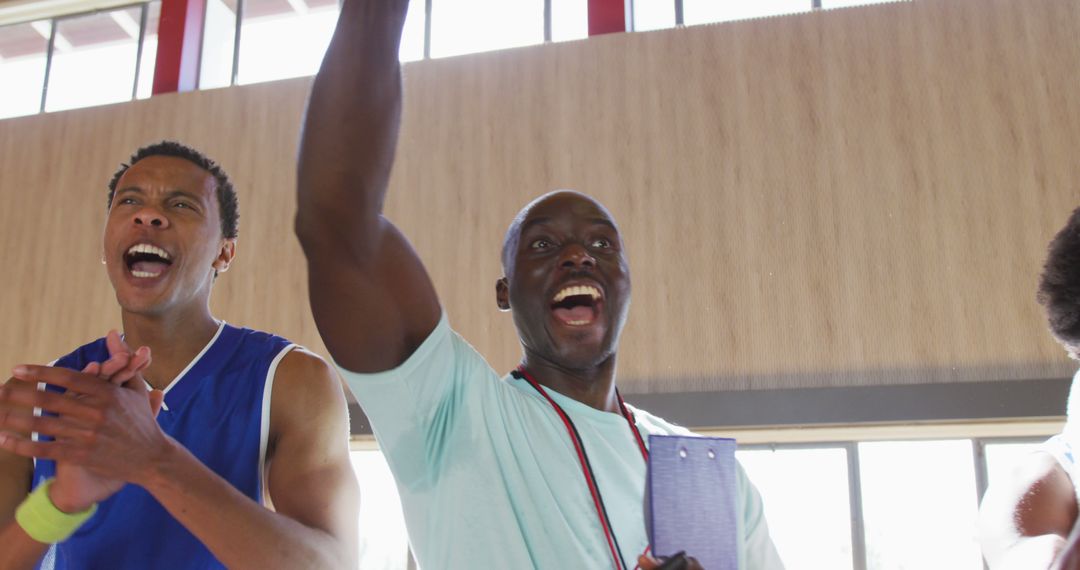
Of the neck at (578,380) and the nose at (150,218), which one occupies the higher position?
the nose at (150,218)

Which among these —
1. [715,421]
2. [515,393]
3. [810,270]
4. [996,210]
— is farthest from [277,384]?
[996,210]

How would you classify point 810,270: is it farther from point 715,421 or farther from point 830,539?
point 830,539

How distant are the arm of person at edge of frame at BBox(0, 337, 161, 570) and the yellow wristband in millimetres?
21

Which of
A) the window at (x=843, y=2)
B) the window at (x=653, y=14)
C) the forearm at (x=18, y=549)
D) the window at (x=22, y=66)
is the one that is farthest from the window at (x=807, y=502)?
the window at (x=22, y=66)

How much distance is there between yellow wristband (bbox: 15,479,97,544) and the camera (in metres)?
1.39

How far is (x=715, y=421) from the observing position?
16.6ft

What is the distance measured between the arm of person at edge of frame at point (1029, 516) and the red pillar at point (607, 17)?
472 centimetres

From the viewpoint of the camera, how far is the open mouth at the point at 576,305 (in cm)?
150

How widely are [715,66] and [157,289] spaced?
174 inches

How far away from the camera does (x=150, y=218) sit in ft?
5.93

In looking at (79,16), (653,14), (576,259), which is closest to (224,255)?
(576,259)

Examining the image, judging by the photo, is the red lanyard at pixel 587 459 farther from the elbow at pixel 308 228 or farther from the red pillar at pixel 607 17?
the red pillar at pixel 607 17

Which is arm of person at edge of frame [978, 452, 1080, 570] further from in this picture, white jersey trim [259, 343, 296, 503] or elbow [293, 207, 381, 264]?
white jersey trim [259, 343, 296, 503]

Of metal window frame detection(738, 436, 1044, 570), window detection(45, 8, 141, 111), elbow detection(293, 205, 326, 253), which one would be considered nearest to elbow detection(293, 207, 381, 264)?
elbow detection(293, 205, 326, 253)
